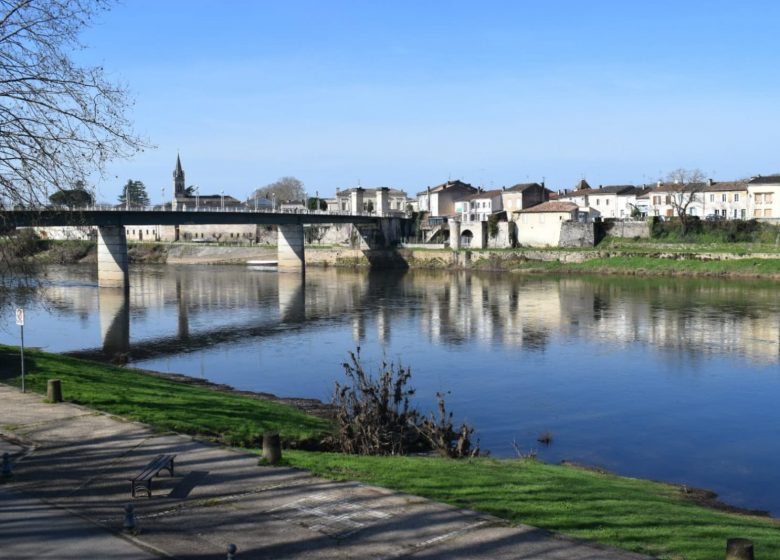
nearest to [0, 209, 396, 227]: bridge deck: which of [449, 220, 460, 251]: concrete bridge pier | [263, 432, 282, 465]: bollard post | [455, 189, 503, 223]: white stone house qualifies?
[449, 220, 460, 251]: concrete bridge pier

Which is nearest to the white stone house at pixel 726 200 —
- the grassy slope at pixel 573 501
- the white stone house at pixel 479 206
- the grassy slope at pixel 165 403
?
the white stone house at pixel 479 206

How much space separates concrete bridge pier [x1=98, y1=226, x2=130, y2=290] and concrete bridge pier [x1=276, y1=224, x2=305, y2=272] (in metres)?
24.8

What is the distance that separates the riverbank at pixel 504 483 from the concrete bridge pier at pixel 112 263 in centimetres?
4929

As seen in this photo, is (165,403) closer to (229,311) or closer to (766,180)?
(229,311)

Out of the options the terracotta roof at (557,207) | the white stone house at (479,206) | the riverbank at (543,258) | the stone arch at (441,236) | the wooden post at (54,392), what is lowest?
the wooden post at (54,392)

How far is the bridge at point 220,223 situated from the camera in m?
69.4

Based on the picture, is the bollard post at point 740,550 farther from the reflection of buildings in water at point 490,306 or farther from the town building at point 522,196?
the town building at point 522,196

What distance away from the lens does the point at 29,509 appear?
11414 millimetres

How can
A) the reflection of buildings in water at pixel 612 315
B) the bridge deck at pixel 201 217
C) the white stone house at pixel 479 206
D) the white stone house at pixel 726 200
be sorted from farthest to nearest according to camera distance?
1. the white stone house at pixel 479 206
2. the white stone house at pixel 726 200
3. the bridge deck at pixel 201 217
4. the reflection of buildings in water at pixel 612 315

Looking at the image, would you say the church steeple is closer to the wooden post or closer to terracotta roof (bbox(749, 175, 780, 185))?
terracotta roof (bbox(749, 175, 780, 185))

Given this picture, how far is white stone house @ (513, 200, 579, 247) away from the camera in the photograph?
93125mm

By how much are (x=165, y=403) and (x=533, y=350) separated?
20.9 meters

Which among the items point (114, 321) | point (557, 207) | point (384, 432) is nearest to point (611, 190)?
point (557, 207)

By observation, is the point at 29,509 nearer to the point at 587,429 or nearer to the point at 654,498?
the point at 654,498
